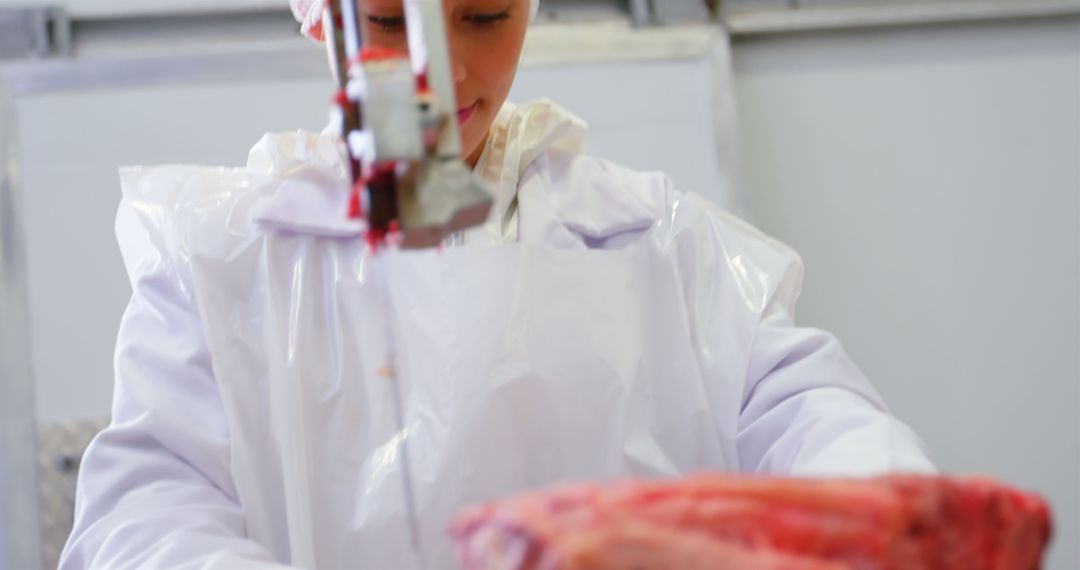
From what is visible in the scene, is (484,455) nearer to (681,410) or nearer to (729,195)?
(681,410)

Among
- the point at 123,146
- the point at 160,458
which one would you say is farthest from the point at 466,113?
the point at 123,146

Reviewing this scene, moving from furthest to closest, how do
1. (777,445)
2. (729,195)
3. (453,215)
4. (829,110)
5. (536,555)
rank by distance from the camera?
(829,110) → (729,195) → (777,445) → (453,215) → (536,555)

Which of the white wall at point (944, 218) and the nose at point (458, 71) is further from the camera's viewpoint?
the white wall at point (944, 218)

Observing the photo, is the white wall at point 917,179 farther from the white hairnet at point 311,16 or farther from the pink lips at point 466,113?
the pink lips at point 466,113

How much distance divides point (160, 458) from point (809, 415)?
53 centimetres

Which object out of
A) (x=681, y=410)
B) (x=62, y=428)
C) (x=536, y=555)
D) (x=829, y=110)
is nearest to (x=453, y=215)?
(x=536, y=555)

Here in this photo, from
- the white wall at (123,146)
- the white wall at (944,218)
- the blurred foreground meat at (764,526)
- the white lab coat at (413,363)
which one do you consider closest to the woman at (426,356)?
the white lab coat at (413,363)

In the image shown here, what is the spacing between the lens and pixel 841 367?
3.92 ft

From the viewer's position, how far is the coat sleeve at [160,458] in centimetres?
100

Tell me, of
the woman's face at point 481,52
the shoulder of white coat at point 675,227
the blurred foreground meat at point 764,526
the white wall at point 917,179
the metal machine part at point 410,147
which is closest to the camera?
the blurred foreground meat at point 764,526

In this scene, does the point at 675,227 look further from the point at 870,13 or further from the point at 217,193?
the point at 870,13

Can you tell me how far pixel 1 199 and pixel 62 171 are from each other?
112 millimetres

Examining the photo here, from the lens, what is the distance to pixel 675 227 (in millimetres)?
1335

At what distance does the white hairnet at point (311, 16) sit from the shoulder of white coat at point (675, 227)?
0.20 metres
